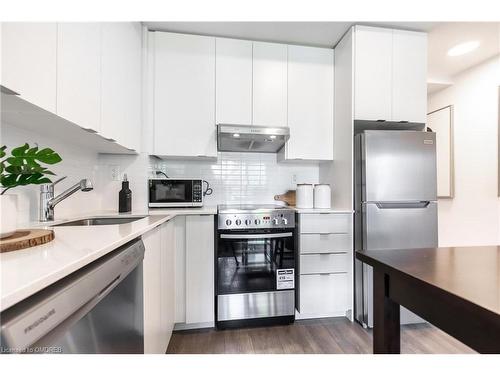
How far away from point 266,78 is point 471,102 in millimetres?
2395

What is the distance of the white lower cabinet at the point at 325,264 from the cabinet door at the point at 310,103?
69cm

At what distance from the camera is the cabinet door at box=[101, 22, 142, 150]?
1316mm

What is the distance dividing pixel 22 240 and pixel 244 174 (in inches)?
A: 75.2

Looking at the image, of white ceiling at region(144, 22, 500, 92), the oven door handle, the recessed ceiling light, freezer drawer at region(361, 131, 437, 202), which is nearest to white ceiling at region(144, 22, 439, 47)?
white ceiling at region(144, 22, 500, 92)

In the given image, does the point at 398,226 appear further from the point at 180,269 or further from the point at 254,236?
the point at 180,269

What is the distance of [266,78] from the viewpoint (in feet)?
7.11

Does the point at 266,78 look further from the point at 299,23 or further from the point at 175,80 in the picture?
the point at 175,80

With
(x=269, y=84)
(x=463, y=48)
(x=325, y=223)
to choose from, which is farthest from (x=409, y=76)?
(x=325, y=223)

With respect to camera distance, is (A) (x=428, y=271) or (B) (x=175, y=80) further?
(B) (x=175, y=80)

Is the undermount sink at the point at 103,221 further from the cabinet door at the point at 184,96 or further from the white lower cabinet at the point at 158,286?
the cabinet door at the point at 184,96

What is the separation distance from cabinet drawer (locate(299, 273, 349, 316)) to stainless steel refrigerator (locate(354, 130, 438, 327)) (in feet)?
0.40

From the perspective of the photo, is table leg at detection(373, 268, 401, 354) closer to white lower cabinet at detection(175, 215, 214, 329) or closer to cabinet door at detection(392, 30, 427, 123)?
white lower cabinet at detection(175, 215, 214, 329)
